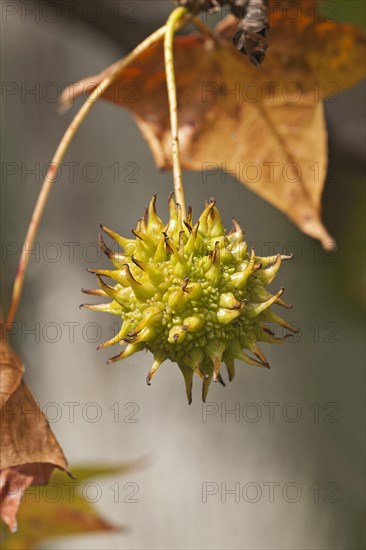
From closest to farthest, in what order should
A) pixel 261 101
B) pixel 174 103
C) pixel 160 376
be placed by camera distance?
pixel 174 103, pixel 261 101, pixel 160 376

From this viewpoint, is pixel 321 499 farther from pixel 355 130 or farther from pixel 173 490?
pixel 355 130

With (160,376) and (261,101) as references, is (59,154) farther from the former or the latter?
(160,376)

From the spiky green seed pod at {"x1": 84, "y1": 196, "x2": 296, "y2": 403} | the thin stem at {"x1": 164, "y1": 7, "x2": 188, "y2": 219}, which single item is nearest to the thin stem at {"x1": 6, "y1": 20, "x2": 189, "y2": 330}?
the thin stem at {"x1": 164, "y1": 7, "x2": 188, "y2": 219}

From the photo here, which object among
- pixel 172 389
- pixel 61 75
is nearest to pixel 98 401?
pixel 172 389

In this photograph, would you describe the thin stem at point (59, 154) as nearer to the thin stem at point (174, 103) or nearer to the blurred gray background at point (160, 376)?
the thin stem at point (174, 103)

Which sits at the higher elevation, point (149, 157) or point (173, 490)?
point (149, 157)

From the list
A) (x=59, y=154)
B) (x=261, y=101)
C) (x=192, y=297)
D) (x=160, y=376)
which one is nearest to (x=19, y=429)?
(x=192, y=297)
